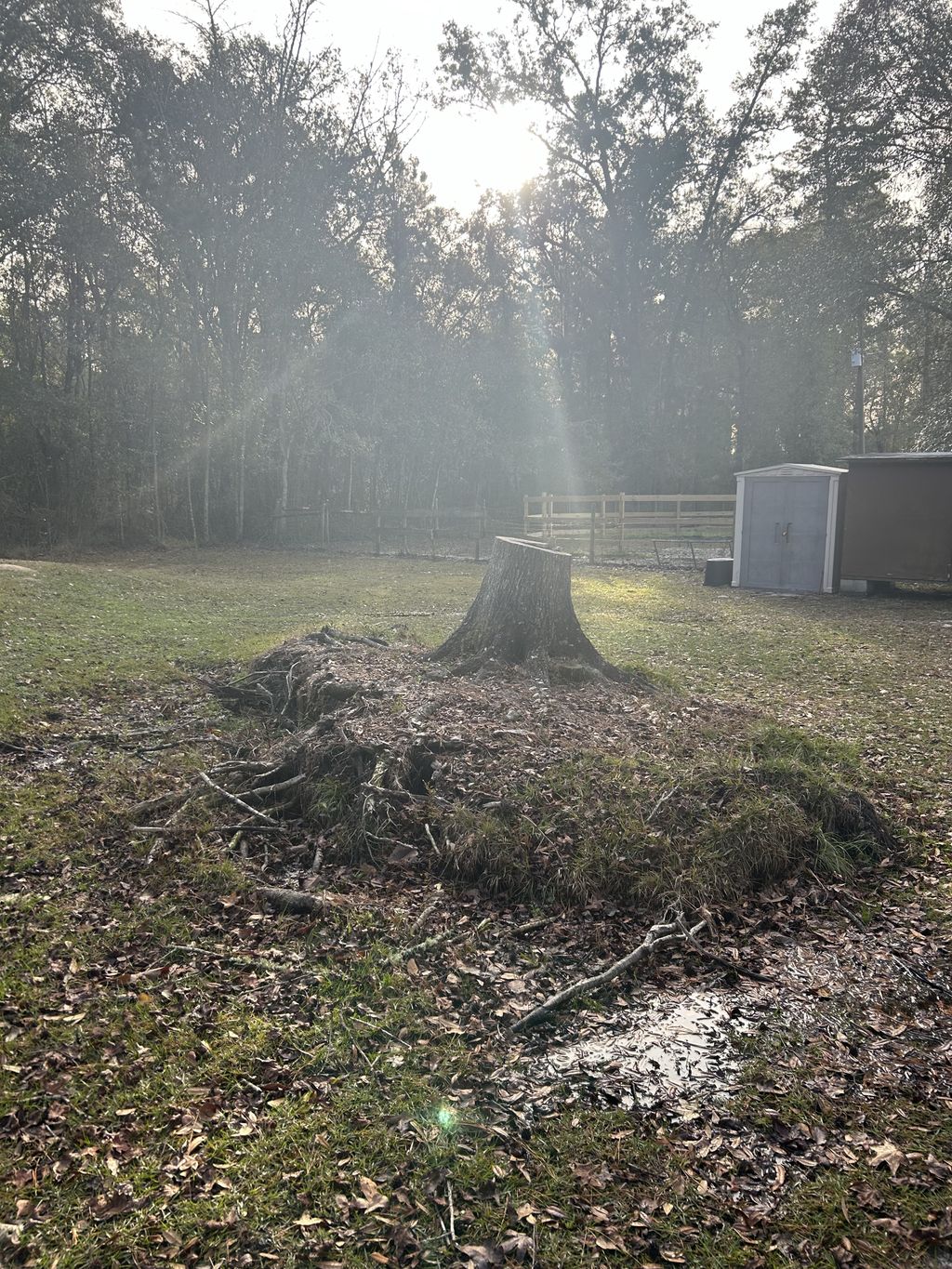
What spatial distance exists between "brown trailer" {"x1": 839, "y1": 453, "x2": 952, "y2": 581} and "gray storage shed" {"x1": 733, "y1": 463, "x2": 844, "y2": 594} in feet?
1.65

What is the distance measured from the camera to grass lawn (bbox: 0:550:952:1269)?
261 cm

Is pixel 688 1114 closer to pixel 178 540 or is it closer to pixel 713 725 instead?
pixel 713 725

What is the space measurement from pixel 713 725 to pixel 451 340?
32839 mm

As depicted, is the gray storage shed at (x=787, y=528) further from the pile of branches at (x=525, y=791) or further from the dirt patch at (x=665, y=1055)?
the dirt patch at (x=665, y=1055)

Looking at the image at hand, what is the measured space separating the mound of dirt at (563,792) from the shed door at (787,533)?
12196 mm

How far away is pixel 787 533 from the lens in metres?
18.6

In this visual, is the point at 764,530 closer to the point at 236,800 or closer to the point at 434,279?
the point at 236,800

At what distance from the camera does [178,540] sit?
1041 inches

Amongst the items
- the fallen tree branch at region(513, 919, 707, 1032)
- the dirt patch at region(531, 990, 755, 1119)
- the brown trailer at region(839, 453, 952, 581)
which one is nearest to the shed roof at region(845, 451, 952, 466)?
the brown trailer at region(839, 453, 952, 581)

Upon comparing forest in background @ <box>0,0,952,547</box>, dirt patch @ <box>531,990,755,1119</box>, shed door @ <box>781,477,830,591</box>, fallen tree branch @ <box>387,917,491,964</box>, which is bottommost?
dirt patch @ <box>531,990,755,1119</box>

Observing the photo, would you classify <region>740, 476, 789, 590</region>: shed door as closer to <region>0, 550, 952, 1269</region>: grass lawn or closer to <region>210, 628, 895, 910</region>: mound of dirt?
<region>210, 628, 895, 910</region>: mound of dirt

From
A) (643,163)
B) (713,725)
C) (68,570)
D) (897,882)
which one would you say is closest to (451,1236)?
(897,882)

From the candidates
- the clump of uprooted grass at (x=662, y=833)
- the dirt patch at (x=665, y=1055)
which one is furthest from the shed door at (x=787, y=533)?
the dirt patch at (x=665, y=1055)

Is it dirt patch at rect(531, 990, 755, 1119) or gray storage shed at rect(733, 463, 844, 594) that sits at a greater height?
gray storage shed at rect(733, 463, 844, 594)
